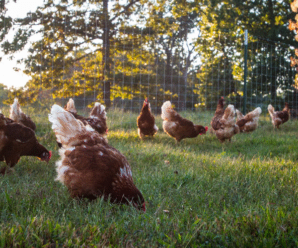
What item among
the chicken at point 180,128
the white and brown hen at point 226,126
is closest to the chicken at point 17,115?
the chicken at point 180,128

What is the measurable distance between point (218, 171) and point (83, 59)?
22.6ft

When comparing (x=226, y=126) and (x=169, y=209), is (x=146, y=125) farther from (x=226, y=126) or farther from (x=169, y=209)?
(x=169, y=209)

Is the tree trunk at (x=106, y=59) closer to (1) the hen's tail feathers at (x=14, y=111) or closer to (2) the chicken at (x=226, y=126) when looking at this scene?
(1) the hen's tail feathers at (x=14, y=111)

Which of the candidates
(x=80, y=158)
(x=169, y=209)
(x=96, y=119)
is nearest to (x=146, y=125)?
(x=96, y=119)

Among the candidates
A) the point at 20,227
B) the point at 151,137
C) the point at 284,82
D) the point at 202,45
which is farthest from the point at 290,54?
the point at 20,227

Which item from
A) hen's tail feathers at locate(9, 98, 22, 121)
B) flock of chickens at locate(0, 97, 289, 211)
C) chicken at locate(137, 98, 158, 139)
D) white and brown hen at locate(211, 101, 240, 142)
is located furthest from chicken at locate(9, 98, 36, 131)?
white and brown hen at locate(211, 101, 240, 142)

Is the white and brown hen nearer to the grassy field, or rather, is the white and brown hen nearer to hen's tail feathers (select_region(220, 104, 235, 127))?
hen's tail feathers (select_region(220, 104, 235, 127))

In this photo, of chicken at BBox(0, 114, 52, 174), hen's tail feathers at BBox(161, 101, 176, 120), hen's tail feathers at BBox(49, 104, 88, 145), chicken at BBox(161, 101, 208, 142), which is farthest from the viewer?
hen's tail feathers at BBox(161, 101, 176, 120)

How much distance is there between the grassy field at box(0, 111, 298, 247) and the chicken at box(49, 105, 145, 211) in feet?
0.34

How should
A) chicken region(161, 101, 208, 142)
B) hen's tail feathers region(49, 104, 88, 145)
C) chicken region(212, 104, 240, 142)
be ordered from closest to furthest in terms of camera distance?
hen's tail feathers region(49, 104, 88, 145), chicken region(212, 104, 240, 142), chicken region(161, 101, 208, 142)

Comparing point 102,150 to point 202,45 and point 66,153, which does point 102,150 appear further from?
point 202,45

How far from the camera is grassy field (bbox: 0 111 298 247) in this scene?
1871 millimetres

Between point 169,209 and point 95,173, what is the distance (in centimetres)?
79

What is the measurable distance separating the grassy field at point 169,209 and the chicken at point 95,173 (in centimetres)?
10
